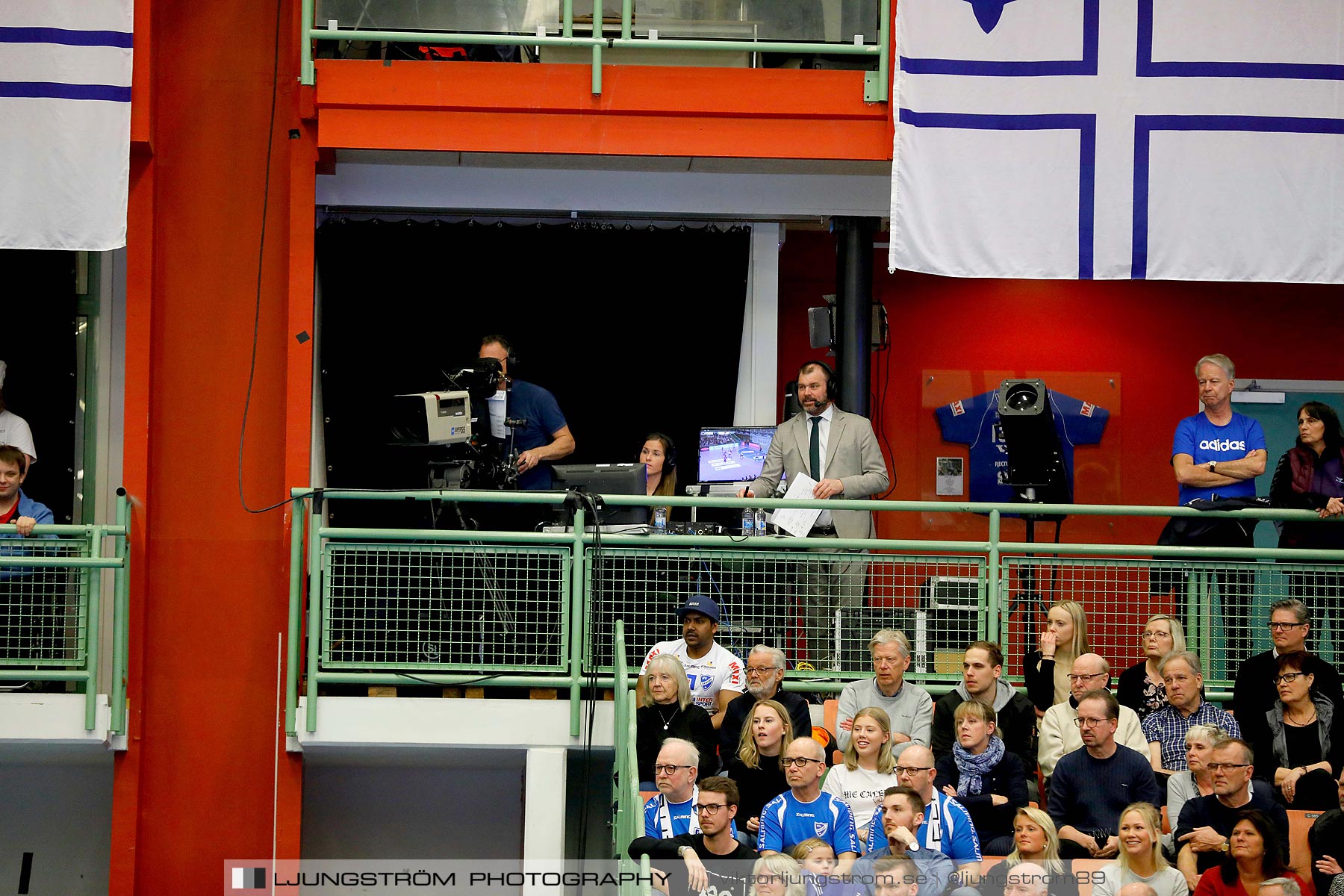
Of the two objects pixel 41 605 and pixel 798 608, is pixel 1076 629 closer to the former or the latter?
pixel 798 608

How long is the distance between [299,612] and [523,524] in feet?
4.61

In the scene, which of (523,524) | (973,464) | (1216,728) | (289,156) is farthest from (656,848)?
(973,464)

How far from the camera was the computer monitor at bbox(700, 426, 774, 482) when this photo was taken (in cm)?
1066

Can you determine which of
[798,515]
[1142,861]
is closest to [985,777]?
[1142,861]

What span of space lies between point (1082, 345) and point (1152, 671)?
473cm

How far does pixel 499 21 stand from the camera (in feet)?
33.1

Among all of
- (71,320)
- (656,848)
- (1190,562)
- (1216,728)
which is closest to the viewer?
(656,848)

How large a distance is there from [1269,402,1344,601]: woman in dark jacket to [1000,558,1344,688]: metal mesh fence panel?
4 cm

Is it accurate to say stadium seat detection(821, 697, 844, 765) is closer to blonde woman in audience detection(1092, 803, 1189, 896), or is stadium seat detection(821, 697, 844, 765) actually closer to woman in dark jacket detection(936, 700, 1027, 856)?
woman in dark jacket detection(936, 700, 1027, 856)

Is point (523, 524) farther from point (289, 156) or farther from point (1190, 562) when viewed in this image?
point (1190, 562)

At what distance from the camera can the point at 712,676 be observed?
8758 millimetres

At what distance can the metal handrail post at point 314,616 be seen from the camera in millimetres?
9180

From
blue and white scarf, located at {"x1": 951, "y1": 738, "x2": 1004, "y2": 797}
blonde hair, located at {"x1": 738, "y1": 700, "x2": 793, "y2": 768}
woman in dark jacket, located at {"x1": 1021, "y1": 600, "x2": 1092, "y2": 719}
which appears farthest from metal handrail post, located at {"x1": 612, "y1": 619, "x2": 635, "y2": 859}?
woman in dark jacket, located at {"x1": 1021, "y1": 600, "x2": 1092, "y2": 719}

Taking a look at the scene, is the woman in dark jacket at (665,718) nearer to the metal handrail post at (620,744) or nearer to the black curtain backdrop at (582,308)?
the metal handrail post at (620,744)
